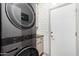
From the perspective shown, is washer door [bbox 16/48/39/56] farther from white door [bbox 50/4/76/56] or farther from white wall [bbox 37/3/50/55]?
white door [bbox 50/4/76/56]

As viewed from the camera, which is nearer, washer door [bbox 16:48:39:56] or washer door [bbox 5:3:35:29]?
washer door [bbox 5:3:35:29]

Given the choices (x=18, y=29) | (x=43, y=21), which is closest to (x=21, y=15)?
(x=18, y=29)

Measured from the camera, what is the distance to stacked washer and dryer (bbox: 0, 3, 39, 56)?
1194 mm

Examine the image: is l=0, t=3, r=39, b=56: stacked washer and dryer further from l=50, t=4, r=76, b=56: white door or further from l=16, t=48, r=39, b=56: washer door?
l=50, t=4, r=76, b=56: white door

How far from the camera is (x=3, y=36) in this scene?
1.24m

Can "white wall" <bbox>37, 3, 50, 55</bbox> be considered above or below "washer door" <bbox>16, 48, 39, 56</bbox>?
above

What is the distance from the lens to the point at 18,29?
49.3 inches

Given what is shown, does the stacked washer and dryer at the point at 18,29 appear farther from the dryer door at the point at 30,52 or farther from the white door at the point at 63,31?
the white door at the point at 63,31

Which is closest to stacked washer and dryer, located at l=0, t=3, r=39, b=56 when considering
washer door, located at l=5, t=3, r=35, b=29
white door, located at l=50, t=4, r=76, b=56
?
washer door, located at l=5, t=3, r=35, b=29

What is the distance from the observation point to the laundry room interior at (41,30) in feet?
4.03

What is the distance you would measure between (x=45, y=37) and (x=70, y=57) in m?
0.46

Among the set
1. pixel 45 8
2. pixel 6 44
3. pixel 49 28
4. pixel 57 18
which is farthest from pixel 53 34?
pixel 6 44

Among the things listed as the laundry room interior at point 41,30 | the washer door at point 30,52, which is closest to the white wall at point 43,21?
the laundry room interior at point 41,30

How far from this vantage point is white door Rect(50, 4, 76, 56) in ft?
4.09
